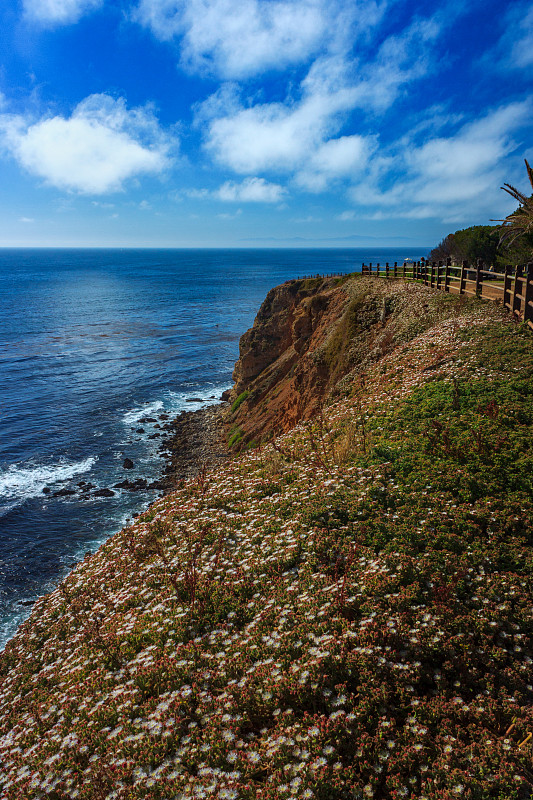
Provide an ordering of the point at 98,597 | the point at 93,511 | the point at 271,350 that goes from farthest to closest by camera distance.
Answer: the point at 271,350, the point at 93,511, the point at 98,597

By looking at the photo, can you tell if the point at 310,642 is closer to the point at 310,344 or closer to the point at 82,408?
the point at 310,344

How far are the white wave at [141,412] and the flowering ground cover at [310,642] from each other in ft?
108

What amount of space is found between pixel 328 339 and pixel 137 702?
24.7 metres

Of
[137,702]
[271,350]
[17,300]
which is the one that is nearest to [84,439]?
[271,350]

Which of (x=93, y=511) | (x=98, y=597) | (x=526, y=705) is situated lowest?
(x=93, y=511)

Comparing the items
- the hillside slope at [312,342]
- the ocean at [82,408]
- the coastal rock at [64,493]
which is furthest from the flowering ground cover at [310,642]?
the coastal rock at [64,493]

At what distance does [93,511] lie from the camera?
28125 mm

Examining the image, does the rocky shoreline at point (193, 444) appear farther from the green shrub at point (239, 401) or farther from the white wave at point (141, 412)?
the white wave at point (141, 412)

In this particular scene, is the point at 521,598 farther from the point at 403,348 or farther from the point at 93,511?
the point at 93,511

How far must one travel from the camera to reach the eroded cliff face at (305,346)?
82.8ft

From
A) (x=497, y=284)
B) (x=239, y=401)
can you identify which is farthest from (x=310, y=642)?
(x=239, y=401)

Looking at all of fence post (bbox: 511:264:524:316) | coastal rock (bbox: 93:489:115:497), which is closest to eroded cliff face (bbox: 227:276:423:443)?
fence post (bbox: 511:264:524:316)

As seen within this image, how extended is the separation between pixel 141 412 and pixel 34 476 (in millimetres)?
13834

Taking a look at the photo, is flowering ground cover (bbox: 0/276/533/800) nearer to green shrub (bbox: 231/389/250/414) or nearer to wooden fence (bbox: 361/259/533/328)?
wooden fence (bbox: 361/259/533/328)
